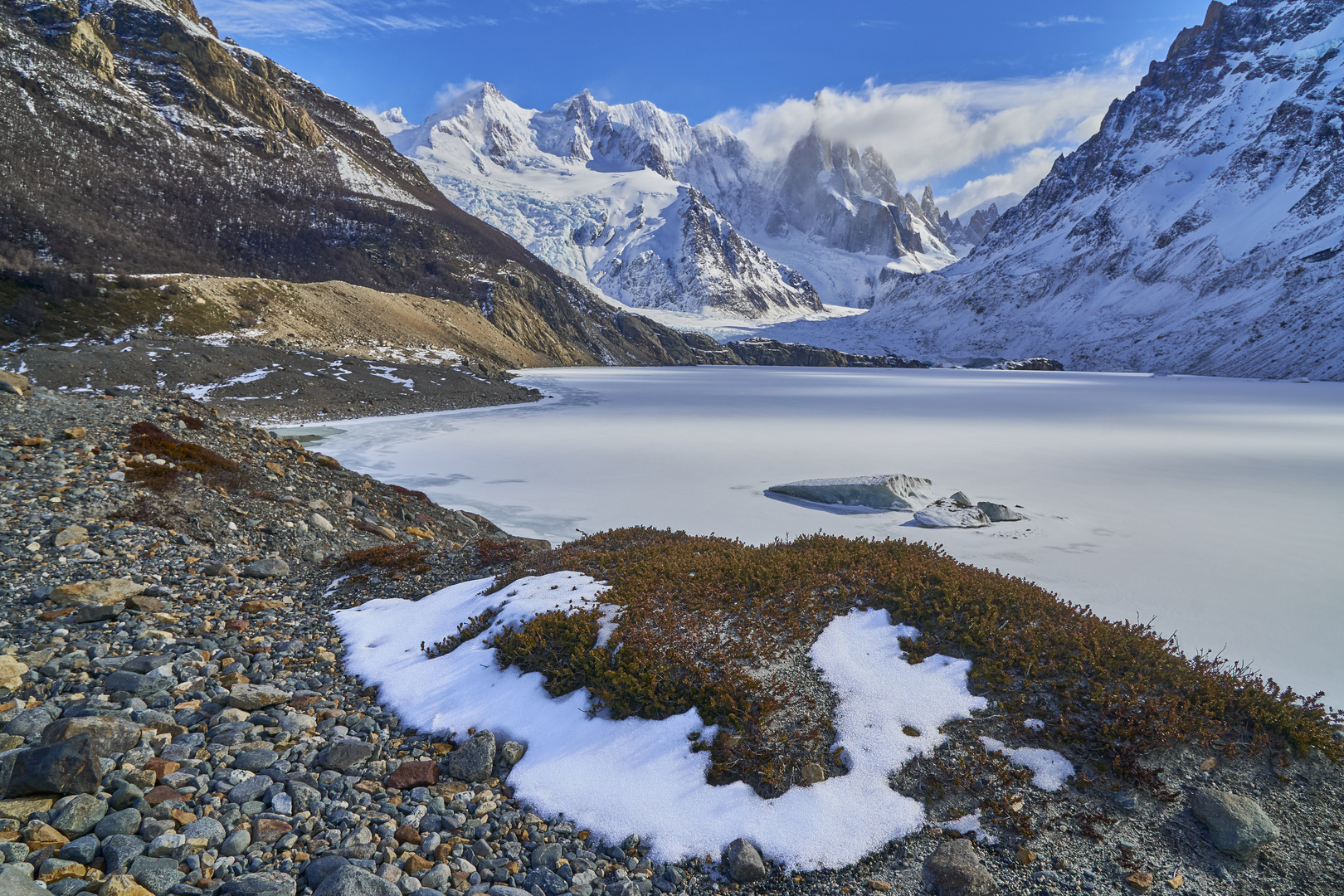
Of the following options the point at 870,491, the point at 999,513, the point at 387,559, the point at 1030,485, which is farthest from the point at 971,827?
the point at 1030,485

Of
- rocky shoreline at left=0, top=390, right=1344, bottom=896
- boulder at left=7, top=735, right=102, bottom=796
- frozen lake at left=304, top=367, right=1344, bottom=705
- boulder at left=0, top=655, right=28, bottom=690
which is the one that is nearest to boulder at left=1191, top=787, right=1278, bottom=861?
rocky shoreline at left=0, top=390, right=1344, bottom=896

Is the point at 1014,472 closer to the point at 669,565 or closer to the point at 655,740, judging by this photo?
the point at 669,565

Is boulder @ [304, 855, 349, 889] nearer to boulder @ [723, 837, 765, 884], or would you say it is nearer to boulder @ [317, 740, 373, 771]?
boulder @ [317, 740, 373, 771]

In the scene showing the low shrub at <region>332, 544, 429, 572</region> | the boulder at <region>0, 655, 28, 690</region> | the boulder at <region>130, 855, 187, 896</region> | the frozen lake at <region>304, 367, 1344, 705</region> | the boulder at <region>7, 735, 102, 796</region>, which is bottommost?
the frozen lake at <region>304, 367, 1344, 705</region>

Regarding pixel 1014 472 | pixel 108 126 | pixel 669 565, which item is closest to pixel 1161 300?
pixel 1014 472

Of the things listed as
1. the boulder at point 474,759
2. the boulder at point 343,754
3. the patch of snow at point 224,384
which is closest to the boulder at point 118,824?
the boulder at point 343,754

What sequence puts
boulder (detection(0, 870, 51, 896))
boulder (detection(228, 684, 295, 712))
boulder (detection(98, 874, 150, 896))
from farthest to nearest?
boulder (detection(228, 684, 295, 712)) → boulder (detection(98, 874, 150, 896)) → boulder (detection(0, 870, 51, 896))
